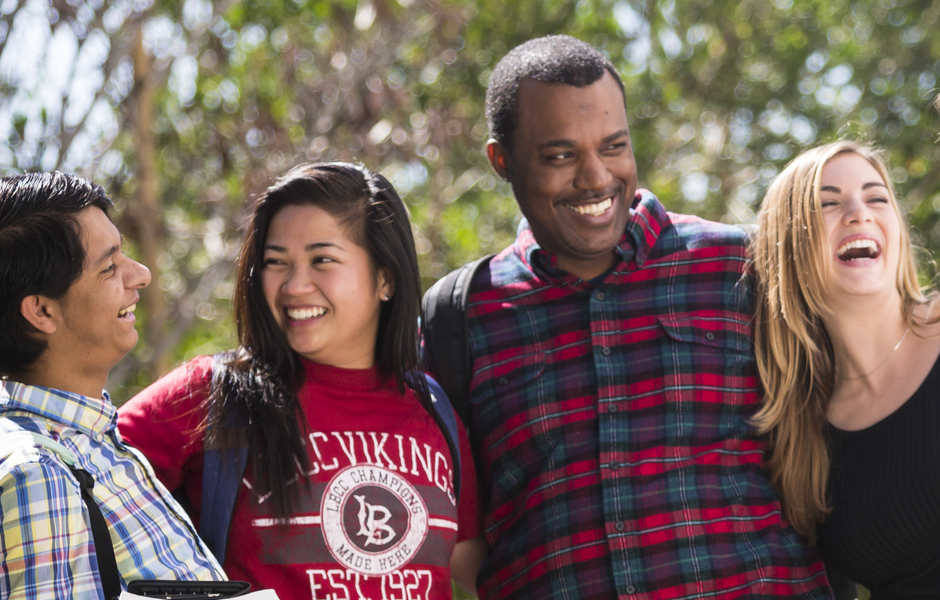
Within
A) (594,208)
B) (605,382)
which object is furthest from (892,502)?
(594,208)

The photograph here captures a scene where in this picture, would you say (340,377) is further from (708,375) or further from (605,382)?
(708,375)

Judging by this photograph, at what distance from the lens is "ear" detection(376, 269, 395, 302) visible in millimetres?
2885

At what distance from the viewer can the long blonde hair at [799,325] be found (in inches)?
115

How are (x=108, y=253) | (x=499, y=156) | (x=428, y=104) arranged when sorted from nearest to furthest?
(x=108, y=253) < (x=499, y=156) < (x=428, y=104)

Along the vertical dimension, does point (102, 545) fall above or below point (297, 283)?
below

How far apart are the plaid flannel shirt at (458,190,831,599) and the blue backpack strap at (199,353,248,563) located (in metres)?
0.85

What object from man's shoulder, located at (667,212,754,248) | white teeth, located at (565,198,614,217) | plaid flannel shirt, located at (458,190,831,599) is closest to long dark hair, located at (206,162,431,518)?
plaid flannel shirt, located at (458,190,831,599)

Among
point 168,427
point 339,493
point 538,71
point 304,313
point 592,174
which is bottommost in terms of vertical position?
point 339,493

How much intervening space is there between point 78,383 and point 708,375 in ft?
5.87

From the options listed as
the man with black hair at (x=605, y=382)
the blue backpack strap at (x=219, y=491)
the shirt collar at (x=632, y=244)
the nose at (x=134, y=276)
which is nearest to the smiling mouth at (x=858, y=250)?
the man with black hair at (x=605, y=382)

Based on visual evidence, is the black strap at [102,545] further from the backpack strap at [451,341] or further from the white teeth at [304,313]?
the backpack strap at [451,341]

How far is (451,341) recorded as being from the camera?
312 centimetres

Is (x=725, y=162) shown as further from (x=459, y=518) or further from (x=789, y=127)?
(x=459, y=518)

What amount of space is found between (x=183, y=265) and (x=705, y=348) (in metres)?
6.49
